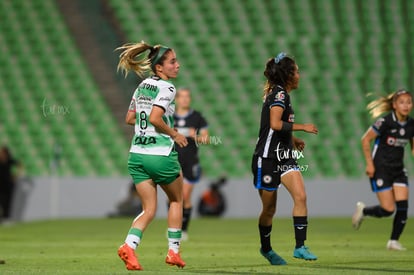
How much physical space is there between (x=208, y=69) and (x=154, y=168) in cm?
1685

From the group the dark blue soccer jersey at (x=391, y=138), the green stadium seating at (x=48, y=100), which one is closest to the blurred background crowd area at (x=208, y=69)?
the green stadium seating at (x=48, y=100)

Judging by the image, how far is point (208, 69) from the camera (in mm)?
25141

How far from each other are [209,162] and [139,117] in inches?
614

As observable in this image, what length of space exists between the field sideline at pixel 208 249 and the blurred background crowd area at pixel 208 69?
4270mm

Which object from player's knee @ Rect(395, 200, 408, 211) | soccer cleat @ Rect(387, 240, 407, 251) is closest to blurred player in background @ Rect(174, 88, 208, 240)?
player's knee @ Rect(395, 200, 408, 211)

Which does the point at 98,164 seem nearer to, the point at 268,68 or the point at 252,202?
the point at 252,202

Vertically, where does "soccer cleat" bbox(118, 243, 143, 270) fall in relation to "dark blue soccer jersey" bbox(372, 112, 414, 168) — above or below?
below

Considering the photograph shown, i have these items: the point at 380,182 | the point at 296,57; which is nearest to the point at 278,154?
the point at 380,182

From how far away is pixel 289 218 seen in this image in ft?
72.5

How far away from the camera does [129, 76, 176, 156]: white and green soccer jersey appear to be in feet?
27.6

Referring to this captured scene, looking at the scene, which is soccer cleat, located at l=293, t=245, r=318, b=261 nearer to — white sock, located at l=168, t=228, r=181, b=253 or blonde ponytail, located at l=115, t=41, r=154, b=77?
white sock, located at l=168, t=228, r=181, b=253

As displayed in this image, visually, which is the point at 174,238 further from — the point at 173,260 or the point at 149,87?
the point at 149,87

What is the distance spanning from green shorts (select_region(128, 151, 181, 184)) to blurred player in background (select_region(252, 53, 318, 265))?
104 centimetres

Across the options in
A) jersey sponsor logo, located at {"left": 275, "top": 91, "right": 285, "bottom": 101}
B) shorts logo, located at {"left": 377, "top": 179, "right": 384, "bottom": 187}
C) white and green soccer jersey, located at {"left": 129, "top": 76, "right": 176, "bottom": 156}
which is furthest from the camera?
shorts logo, located at {"left": 377, "top": 179, "right": 384, "bottom": 187}
